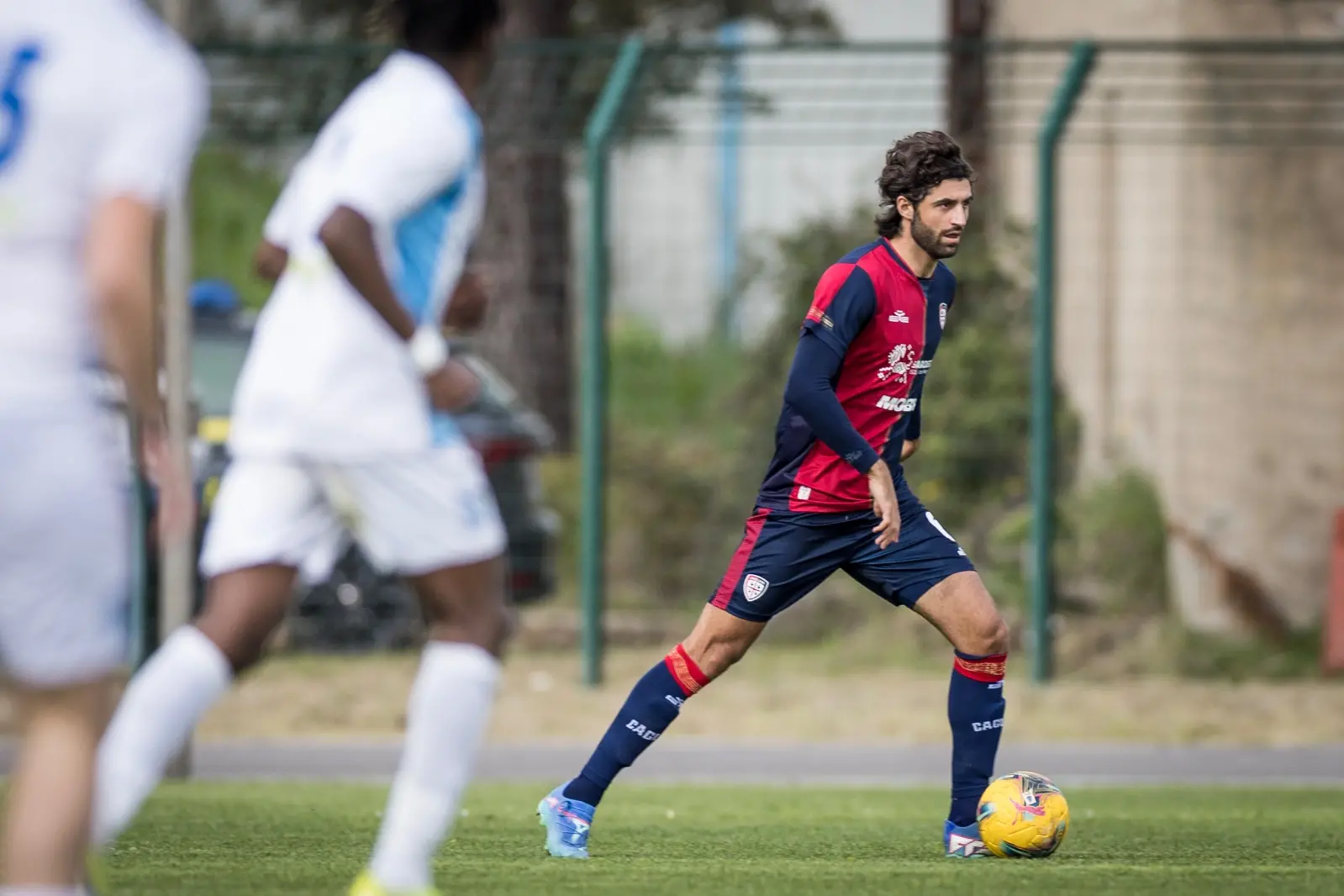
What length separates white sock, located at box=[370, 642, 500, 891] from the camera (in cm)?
407

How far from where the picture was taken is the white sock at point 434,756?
4070mm

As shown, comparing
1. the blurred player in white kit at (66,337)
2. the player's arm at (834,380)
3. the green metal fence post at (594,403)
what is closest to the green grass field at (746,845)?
the player's arm at (834,380)

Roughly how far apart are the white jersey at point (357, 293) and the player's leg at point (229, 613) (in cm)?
11

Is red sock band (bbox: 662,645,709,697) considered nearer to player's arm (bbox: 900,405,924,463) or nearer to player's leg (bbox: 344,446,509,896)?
player's arm (bbox: 900,405,924,463)

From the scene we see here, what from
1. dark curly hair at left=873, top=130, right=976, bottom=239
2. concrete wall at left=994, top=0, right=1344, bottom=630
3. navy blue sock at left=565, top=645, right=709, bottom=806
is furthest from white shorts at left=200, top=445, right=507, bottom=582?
concrete wall at left=994, top=0, right=1344, bottom=630

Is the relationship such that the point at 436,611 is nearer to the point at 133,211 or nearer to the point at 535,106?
the point at 133,211

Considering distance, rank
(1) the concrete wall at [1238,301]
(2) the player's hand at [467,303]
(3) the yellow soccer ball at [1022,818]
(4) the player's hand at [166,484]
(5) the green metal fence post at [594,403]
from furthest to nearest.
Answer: (1) the concrete wall at [1238,301] → (5) the green metal fence post at [594,403] → (3) the yellow soccer ball at [1022,818] → (2) the player's hand at [467,303] → (4) the player's hand at [166,484]

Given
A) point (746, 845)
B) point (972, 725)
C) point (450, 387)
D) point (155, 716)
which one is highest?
point (450, 387)

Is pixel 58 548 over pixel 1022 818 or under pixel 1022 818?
over

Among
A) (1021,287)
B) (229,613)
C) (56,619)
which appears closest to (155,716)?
(229,613)

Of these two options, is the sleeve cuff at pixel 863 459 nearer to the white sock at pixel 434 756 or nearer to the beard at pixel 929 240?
the beard at pixel 929 240

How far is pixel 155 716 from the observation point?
14.1 ft

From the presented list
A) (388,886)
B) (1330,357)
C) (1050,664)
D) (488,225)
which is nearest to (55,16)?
(388,886)

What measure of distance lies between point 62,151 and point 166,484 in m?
0.61
